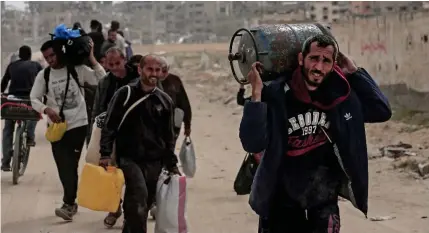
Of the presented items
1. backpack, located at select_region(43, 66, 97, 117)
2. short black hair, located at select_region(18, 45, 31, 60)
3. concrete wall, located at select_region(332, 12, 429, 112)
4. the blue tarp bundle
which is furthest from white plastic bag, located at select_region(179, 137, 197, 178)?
concrete wall, located at select_region(332, 12, 429, 112)

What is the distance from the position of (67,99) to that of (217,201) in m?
2.07

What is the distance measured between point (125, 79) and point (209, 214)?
6.09 ft

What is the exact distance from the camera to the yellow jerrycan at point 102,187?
668 centimetres

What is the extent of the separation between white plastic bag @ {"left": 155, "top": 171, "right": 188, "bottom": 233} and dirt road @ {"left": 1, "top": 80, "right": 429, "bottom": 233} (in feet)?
4.89

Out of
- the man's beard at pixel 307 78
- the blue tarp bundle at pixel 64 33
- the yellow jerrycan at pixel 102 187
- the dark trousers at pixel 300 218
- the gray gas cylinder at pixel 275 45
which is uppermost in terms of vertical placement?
the gray gas cylinder at pixel 275 45

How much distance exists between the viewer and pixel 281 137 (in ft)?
15.1

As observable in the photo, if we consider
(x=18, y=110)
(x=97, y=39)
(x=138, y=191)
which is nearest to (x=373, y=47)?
(x=97, y=39)

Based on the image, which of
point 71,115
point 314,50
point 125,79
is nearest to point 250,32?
point 314,50

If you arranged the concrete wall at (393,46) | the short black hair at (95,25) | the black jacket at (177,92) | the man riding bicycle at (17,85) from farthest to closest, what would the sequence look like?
the concrete wall at (393,46), the short black hair at (95,25), the man riding bicycle at (17,85), the black jacket at (177,92)

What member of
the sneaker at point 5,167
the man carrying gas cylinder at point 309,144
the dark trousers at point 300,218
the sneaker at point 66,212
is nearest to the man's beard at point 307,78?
the man carrying gas cylinder at point 309,144

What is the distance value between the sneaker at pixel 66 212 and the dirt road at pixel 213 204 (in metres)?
0.07

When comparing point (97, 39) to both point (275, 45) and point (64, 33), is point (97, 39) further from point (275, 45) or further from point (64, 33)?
point (275, 45)

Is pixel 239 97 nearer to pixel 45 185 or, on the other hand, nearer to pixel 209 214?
pixel 209 214

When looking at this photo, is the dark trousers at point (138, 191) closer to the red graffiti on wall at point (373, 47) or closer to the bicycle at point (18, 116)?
the bicycle at point (18, 116)
